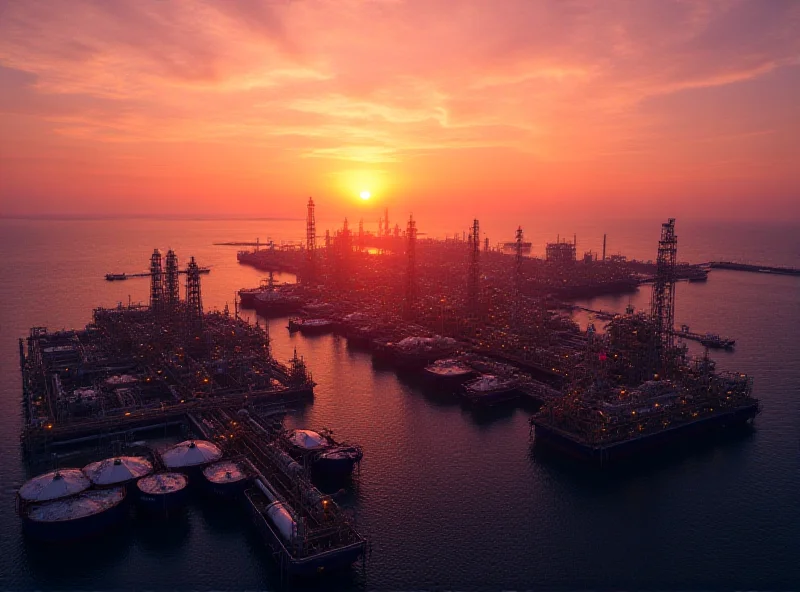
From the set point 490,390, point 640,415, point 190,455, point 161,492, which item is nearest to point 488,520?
point 640,415

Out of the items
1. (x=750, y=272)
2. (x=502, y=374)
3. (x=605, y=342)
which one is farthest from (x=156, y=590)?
(x=750, y=272)

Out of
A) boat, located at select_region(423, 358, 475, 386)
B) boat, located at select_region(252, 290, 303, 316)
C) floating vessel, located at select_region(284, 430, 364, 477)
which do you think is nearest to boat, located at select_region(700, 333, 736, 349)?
boat, located at select_region(423, 358, 475, 386)

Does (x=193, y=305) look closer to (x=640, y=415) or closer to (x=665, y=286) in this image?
(x=640, y=415)

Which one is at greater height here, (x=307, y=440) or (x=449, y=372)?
(x=449, y=372)

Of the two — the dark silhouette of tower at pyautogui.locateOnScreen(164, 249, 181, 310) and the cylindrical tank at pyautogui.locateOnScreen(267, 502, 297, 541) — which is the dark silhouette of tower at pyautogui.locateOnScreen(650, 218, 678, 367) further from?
the dark silhouette of tower at pyautogui.locateOnScreen(164, 249, 181, 310)

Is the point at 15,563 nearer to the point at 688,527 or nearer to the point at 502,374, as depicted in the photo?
the point at 688,527

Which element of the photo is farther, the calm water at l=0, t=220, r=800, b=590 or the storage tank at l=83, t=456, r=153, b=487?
the storage tank at l=83, t=456, r=153, b=487

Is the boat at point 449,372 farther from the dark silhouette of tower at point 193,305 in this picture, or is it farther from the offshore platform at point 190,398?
the dark silhouette of tower at point 193,305

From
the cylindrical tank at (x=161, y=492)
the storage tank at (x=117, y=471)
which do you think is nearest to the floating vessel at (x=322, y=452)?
the cylindrical tank at (x=161, y=492)
